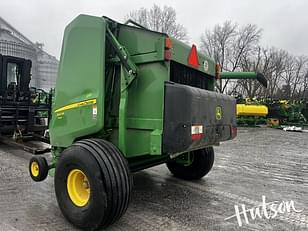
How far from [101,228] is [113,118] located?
1.20 meters

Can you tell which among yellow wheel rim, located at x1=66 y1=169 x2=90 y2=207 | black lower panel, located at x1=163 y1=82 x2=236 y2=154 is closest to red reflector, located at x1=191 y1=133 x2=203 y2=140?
black lower panel, located at x1=163 y1=82 x2=236 y2=154

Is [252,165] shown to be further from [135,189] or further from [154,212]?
[154,212]

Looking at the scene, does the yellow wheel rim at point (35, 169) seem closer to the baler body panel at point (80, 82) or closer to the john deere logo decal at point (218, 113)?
the baler body panel at point (80, 82)

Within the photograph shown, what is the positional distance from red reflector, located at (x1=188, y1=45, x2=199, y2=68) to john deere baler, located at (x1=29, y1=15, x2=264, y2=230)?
0.01m

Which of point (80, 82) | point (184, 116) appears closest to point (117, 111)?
point (80, 82)

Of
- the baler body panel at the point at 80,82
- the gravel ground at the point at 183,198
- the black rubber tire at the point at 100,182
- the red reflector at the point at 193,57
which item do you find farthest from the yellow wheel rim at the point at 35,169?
the red reflector at the point at 193,57

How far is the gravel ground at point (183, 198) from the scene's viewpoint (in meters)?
3.29

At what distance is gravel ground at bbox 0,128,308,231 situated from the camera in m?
3.29

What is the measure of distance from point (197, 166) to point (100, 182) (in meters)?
2.42

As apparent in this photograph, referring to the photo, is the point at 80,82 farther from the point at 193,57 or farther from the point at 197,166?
the point at 197,166

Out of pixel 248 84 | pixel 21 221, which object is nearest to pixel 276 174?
pixel 21 221

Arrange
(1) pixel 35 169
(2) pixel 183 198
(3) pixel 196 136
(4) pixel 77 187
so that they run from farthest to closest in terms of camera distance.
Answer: (2) pixel 183 198 → (1) pixel 35 169 → (4) pixel 77 187 → (3) pixel 196 136

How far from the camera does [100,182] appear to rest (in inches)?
113

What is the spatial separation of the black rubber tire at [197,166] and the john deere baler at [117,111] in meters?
1.04
